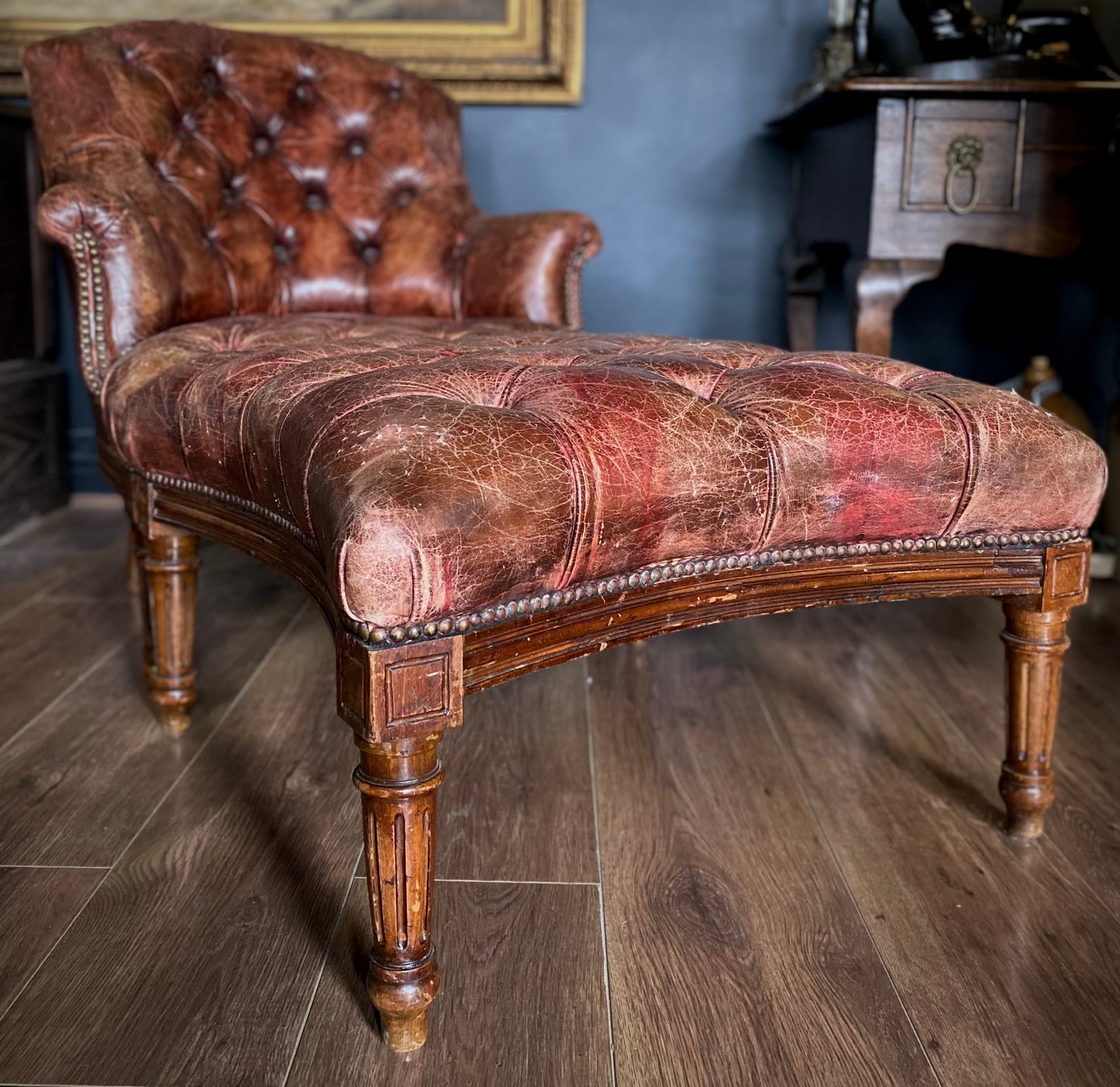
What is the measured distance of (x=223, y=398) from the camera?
1060mm

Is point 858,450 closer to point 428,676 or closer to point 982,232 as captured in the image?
point 428,676

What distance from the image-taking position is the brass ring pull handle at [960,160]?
1833 mm

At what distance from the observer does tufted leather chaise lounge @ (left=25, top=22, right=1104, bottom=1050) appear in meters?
0.77

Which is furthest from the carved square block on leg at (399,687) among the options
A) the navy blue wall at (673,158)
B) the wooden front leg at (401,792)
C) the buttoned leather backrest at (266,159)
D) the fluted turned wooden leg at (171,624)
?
the navy blue wall at (673,158)

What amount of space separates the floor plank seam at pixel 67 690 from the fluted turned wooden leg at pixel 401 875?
0.73 m

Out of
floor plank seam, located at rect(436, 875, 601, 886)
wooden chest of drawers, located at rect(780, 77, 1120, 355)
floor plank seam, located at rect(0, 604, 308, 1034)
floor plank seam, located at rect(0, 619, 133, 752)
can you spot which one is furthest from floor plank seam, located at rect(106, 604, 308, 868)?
wooden chest of drawers, located at rect(780, 77, 1120, 355)

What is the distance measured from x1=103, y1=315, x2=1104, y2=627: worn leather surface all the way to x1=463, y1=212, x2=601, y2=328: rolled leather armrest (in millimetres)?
535

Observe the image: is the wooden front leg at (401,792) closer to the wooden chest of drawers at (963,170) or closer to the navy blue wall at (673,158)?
the wooden chest of drawers at (963,170)

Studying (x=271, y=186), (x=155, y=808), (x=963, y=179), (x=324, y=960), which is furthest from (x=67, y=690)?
(x=963, y=179)

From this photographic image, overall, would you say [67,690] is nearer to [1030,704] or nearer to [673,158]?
[1030,704]

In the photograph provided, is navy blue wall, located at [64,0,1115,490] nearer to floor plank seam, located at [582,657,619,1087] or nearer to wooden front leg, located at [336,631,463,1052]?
floor plank seam, located at [582,657,619,1087]

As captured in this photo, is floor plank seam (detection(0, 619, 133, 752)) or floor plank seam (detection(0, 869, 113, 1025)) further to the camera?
floor plank seam (detection(0, 619, 133, 752))

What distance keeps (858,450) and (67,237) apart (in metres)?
1.02

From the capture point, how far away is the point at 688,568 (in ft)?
3.05
